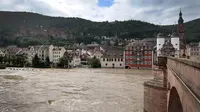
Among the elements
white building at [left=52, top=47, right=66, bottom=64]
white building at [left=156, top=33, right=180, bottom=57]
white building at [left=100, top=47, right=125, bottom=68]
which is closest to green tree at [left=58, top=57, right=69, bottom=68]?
white building at [left=52, top=47, right=66, bottom=64]

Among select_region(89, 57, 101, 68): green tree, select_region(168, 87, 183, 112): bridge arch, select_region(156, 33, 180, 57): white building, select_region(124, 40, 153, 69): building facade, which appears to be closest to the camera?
select_region(168, 87, 183, 112): bridge arch

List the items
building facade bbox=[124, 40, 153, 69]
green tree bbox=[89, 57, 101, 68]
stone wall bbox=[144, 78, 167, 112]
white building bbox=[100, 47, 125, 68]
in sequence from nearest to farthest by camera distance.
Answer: stone wall bbox=[144, 78, 167, 112], building facade bbox=[124, 40, 153, 69], green tree bbox=[89, 57, 101, 68], white building bbox=[100, 47, 125, 68]

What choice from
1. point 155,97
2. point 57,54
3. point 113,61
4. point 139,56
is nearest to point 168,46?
point 139,56

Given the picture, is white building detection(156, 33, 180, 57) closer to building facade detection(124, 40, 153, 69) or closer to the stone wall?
building facade detection(124, 40, 153, 69)

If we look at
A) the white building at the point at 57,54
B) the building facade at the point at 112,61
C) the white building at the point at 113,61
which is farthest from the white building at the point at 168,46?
the white building at the point at 57,54

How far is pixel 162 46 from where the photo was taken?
70.5 metres

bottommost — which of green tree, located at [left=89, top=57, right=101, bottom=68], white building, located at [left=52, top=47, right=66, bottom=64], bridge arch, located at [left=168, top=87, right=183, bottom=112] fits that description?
green tree, located at [left=89, top=57, right=101, bottom=68]

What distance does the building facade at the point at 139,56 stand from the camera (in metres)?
73.1

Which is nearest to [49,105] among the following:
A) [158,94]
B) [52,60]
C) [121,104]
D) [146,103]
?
[121,104]

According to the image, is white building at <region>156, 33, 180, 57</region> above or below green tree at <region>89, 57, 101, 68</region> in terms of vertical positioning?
above

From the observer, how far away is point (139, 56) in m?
73.9

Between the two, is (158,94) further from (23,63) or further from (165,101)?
(23,63)

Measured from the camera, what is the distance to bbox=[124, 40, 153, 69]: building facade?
7306 cm

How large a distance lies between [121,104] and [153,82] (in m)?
7.14
